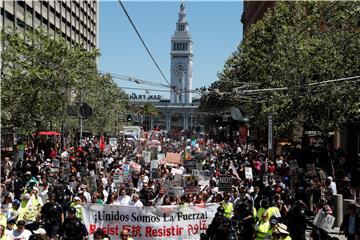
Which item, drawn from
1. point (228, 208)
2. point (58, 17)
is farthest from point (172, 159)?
point (58, 17)

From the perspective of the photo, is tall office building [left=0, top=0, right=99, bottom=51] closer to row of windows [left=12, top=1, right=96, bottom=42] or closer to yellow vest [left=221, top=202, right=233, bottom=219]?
row of windows [left=12, top=1, right=96, bottom=42]

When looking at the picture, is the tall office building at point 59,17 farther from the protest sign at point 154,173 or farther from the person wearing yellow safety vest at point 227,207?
the person wearing yellow safety vest at point 227,207

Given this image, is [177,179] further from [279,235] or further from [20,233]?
[279,235]

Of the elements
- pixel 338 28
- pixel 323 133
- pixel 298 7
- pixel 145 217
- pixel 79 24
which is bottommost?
pixel 145 217

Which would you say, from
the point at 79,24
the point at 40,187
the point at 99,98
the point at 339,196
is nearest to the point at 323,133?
the point at 339,196

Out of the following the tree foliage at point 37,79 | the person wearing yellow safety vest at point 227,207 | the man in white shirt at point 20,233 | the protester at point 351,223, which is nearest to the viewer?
the man in white shirt at point 20,233

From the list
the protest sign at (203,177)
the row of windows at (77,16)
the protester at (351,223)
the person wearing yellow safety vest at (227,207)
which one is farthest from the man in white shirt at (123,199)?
the row of windows at (77,16)

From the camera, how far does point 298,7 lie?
39.3 meters

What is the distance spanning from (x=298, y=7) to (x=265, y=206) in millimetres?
28405

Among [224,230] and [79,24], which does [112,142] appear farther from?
[79,24]

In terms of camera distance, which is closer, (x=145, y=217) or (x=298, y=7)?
(x=145, y=217)

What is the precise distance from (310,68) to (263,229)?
1720 centimetres

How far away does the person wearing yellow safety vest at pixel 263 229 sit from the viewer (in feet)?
39.1

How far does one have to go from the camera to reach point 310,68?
92.2 ft
